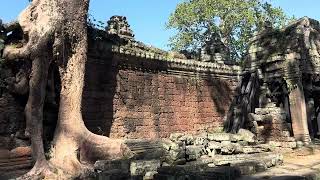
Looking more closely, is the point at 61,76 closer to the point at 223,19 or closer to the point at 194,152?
the point at 194,152

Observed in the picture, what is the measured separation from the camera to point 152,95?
12.1 meters

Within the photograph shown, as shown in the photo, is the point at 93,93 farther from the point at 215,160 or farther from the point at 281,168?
the point at 281,168

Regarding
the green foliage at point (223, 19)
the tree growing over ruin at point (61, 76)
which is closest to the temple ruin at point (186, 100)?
the tree growing over ruin at point (61, 76)

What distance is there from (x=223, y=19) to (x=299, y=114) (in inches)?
518

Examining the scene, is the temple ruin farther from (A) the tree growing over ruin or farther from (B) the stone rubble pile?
(A) the tree growing over ruin

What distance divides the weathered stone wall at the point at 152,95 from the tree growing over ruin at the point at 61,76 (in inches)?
59.3

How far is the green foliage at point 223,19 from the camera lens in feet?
75.7

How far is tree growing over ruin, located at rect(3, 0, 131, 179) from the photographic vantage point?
7848 mm

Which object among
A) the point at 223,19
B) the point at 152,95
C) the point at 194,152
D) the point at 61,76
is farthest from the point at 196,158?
the point at 223,19

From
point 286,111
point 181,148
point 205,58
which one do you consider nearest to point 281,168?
point 181,148

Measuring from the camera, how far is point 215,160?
891 centimetres

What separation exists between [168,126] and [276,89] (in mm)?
3757

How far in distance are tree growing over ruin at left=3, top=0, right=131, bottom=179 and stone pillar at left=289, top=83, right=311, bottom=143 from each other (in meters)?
5.66

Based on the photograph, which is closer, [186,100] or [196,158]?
[196,158]
